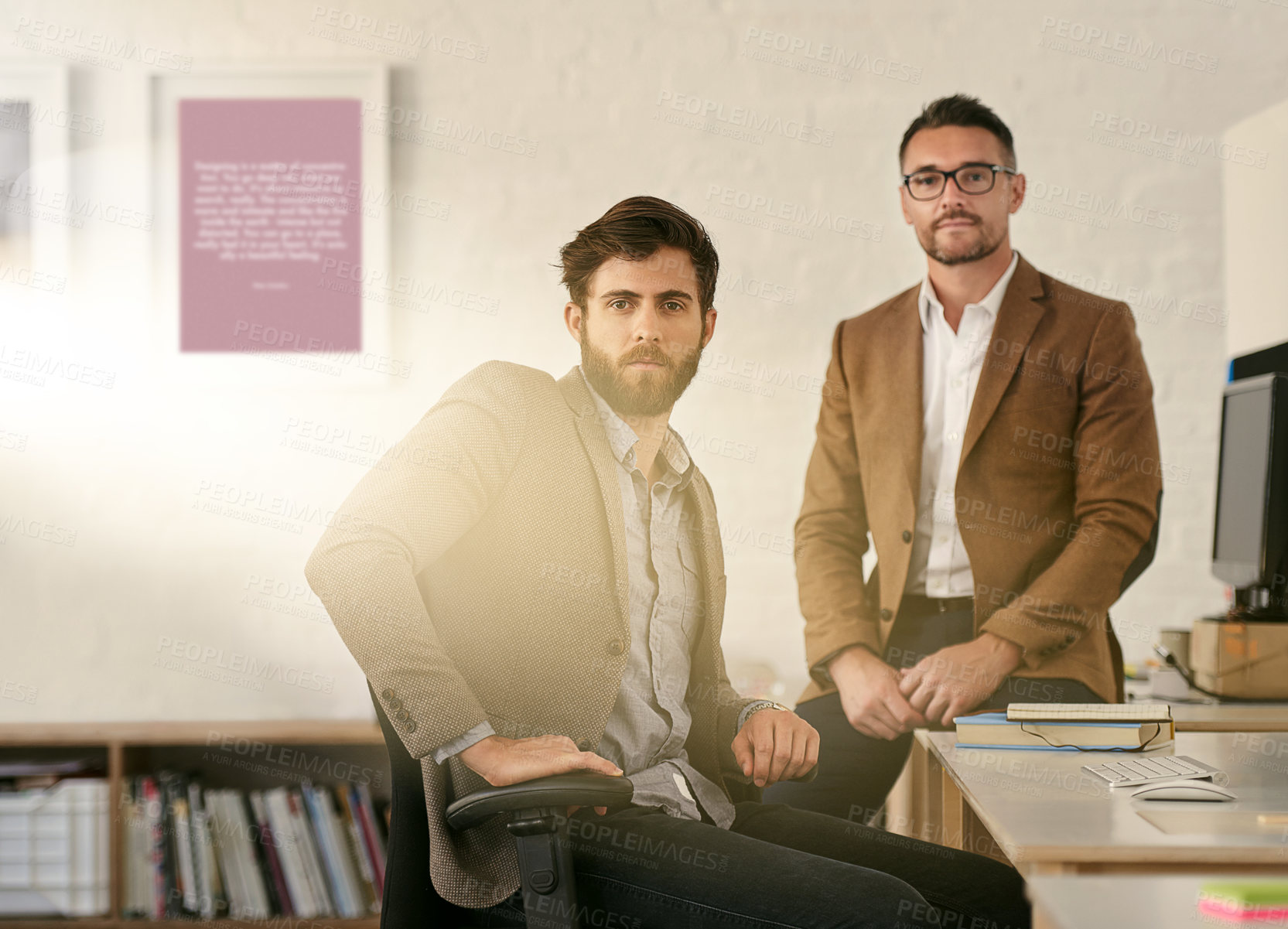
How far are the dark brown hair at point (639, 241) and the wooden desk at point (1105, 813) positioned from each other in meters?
1.00

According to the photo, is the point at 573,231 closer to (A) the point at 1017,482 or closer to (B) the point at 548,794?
(A) the point at 1017,482

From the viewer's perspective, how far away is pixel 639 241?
1987 mm

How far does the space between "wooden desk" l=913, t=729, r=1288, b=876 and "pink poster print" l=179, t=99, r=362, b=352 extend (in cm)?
170

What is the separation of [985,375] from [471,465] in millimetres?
1226

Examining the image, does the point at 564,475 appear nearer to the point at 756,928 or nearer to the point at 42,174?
the point at 756,928

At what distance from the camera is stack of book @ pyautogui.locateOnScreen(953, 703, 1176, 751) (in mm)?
1691

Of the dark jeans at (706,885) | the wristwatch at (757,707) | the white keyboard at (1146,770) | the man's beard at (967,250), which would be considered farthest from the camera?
the man's beard at (967,250)

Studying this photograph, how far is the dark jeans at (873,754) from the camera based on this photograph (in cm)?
219

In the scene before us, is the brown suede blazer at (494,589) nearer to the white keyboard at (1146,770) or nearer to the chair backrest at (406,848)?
the chair backrest at (406,848)

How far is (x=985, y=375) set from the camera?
226 centimetres

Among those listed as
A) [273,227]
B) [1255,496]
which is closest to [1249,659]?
[1255,496]

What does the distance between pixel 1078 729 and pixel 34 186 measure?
261 centimetres

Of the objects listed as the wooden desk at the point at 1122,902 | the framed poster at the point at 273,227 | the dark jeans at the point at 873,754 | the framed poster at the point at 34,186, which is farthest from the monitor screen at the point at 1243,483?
the framed poster at the point at 34,186

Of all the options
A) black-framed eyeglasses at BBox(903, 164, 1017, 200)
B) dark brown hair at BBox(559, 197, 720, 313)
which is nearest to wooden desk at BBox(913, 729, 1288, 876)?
dark brown hair at BBox(559, 197, 720, 313)
